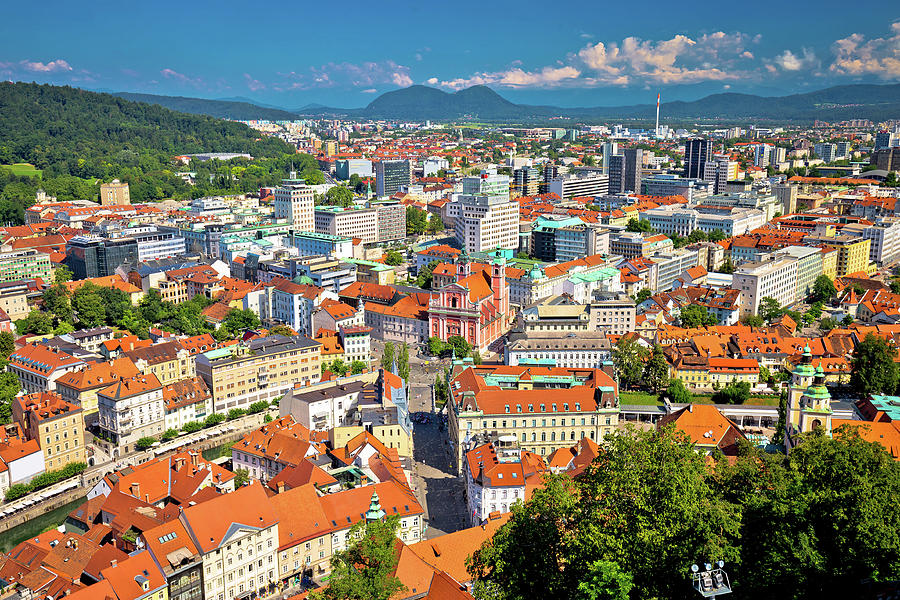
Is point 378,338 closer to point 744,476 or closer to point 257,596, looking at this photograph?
point 257,596

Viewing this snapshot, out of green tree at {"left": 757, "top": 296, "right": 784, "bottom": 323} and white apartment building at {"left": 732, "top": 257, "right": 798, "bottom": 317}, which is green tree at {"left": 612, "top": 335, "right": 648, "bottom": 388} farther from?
white apartment building at {"left": 732, "top": 257, "right": 798, "bottom": 317}

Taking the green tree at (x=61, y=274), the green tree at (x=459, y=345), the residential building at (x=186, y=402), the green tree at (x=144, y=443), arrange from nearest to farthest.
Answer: the green tree at (x=144, y=443), the residential building at (x=186, y=402), the green tree at (x=459, y=345), the green tree at (x=61, y=274)

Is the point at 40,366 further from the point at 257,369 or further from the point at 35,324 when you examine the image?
the point at 35,324

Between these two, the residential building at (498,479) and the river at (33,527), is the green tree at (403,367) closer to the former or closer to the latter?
the residential building at (498,479)

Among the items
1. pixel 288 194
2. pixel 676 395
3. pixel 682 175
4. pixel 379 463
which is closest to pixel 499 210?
pixel 288 194

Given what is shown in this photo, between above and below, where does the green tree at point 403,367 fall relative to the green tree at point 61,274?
below

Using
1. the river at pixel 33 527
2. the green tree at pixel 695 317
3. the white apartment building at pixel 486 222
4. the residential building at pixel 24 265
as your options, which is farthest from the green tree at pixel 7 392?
the white apartment building at pixel 486 222
